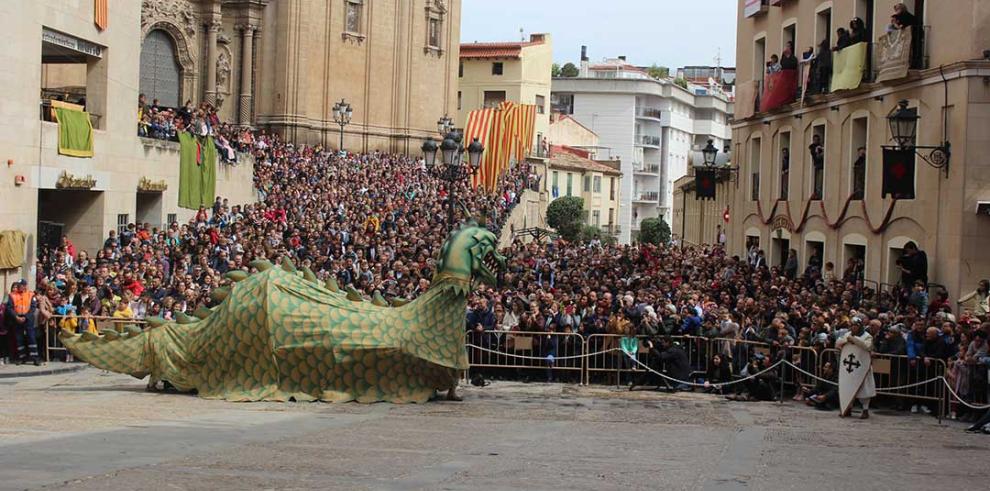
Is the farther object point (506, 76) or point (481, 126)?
point (506, 76)

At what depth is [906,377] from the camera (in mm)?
18969

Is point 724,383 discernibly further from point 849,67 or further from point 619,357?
point 849,67

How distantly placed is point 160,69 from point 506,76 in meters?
36.6

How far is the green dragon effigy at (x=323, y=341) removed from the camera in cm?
1805

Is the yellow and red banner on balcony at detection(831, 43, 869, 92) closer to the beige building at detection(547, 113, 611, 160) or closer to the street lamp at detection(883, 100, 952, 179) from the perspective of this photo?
the street lamp at detection(883, 100, 952, 179)

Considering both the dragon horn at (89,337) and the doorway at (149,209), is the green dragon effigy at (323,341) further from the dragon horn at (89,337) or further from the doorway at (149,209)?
the doorway at (149,209)

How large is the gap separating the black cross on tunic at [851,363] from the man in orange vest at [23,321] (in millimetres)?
12865

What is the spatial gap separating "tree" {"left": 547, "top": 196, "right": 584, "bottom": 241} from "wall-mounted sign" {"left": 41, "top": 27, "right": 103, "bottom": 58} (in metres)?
53.0

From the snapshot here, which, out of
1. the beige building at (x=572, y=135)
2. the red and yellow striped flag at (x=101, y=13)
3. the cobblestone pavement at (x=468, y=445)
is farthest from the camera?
the beige building at (x=572, y=135)

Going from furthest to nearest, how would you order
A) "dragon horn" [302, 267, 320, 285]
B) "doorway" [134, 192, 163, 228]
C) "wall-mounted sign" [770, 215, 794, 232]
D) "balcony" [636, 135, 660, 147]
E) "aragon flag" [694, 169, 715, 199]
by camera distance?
"balcony" [636, 135, 660, 147] < "doorway" [134, 192, 163, 228] < "aragon flag" [694, 169, 715, 199] < "wall-mounted sign" [770, 215, 794, 232] < "dragon horn" [302, 267, 320, 285]

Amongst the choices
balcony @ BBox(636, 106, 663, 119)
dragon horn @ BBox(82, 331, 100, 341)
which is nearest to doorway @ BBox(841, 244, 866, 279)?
dragon horn @ BBox(82, 331, 100, 341)

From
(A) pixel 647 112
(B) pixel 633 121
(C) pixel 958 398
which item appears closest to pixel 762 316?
(C) pixel 958 398

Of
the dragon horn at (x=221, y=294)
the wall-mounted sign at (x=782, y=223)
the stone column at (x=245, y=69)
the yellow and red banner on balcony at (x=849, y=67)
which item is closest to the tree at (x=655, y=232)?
the stone column at (x=245, y=69)

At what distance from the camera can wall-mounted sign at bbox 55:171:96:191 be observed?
95.4 ft
